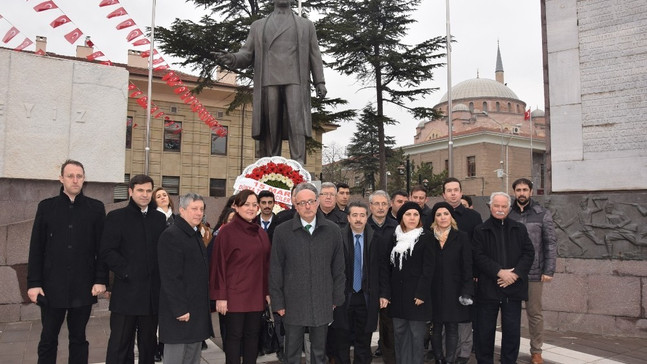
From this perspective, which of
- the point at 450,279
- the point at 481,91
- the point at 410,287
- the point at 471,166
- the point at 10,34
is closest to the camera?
the point at 410,287

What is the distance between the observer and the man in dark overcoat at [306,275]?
4062 mm

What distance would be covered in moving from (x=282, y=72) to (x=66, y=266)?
11.8ft

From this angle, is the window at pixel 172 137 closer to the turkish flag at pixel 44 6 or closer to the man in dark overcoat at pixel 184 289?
the turkish flag at pixel 44 6

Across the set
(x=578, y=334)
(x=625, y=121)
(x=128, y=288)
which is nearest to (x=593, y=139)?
(x=625, y=121)

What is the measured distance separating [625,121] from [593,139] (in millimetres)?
504

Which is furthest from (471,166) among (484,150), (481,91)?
(481,91)

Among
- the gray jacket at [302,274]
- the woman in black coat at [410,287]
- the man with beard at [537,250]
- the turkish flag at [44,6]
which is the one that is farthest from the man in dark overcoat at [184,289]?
the turkish flag at [44,6]

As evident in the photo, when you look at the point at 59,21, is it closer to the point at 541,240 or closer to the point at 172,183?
the point at 541,240

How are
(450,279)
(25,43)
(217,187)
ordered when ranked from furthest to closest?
(217,187) → (25,43) → (450,279)

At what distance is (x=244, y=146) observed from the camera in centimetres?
3631

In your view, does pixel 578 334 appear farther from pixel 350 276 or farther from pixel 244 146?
pixel 244 146

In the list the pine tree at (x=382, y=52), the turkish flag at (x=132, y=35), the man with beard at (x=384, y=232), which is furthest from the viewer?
the pine tree at (x=382, y=52)

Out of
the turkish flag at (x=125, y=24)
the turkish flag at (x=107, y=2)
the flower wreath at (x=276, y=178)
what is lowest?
the flower wreath at (x=276, y=178)

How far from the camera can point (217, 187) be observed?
117 feet
